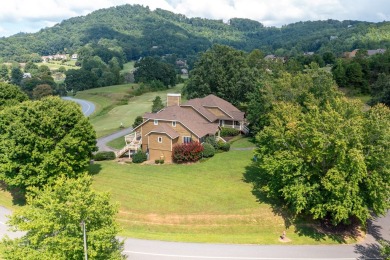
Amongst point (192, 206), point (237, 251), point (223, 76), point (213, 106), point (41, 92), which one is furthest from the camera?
point (41, 92)

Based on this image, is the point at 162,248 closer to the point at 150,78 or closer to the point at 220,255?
the point at 220,255

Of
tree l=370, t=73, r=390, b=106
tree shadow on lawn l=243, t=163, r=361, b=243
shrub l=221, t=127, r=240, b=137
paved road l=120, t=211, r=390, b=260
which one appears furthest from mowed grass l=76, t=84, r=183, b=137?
tree l=370, t=73, r=390, b=106

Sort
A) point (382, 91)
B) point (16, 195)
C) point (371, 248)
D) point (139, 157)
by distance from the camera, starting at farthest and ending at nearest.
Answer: point (382, 91), point (139, 157), point (16, 195), point (371, 248)

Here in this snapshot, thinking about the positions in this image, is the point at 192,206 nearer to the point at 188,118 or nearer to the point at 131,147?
the point at 131,147

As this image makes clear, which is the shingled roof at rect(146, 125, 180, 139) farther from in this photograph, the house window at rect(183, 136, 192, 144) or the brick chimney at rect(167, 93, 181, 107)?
the brick chimney at rect(167, 93, 181, 107)

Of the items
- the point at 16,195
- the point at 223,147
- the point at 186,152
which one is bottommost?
the point at 16,195

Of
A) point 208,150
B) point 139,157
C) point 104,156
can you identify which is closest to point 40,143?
point 104,156
